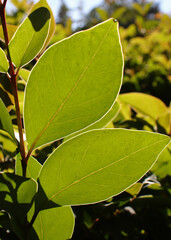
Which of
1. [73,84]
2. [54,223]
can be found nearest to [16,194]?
[54,223]

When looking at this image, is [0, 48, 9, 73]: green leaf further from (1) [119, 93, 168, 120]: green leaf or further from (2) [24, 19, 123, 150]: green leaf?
(1) [119, 93, 168, 120]: green leaf

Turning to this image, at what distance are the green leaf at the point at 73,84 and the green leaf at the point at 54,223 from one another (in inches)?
5.9

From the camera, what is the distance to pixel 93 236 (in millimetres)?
909

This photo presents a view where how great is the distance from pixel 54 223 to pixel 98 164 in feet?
0.54

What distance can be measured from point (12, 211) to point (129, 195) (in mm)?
313

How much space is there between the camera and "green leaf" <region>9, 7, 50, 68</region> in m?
0.57

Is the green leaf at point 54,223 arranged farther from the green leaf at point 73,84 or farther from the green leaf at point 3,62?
the green leaf at point 3,62

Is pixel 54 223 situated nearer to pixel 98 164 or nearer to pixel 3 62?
pixel 98 164

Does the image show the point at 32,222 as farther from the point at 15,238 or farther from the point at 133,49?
the point at 133,49

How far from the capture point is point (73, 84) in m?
0.54

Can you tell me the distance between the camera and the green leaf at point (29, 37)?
566mm

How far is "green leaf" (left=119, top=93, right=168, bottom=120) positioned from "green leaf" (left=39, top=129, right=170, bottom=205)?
0.60 m

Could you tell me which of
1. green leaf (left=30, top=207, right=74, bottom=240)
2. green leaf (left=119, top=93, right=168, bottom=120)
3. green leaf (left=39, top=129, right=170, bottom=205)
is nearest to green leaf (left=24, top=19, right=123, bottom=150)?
green leaf (left=39, top=129, right=170, bottom=205)

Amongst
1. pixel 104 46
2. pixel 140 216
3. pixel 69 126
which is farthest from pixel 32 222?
pixel 140 216
